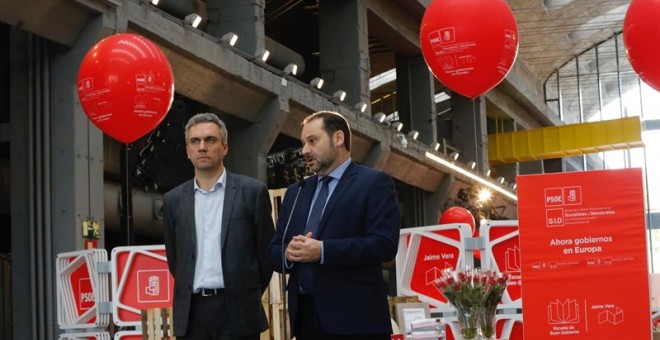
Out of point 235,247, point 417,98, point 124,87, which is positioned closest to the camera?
point 235,247

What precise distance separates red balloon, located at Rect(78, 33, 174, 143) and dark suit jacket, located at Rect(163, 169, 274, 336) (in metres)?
3.97

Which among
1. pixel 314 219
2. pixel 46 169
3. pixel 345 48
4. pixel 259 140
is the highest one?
pixel 345 48

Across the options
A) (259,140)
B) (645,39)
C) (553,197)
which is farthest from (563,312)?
(259,140)

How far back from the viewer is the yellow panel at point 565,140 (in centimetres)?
3459

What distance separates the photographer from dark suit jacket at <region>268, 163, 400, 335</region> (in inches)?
177

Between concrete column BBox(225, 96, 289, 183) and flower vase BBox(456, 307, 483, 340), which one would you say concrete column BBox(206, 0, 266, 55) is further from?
flower vase BBox(456, 307, 483, 340)

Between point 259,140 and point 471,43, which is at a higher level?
point 259,140

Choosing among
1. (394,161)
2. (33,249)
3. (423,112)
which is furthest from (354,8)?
(33,249)

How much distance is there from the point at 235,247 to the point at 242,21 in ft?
44.9

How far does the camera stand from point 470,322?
5691mm

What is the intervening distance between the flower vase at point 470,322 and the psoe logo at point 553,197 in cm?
162

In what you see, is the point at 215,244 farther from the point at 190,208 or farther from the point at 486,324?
the point at 486,324

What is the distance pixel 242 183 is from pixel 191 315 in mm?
634

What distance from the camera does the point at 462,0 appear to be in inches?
378
